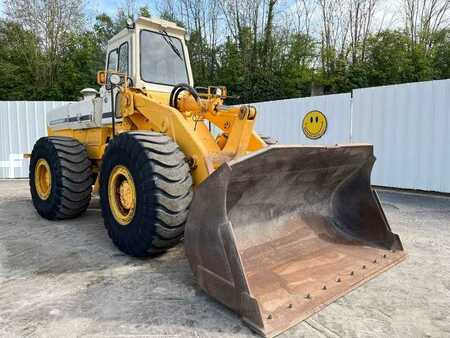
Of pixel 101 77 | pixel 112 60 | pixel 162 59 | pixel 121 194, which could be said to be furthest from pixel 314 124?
pixel 121 194

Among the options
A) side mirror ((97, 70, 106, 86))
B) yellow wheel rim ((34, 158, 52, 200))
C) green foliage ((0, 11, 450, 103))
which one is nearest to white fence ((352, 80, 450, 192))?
side mirror ((97, 70, 106, 86))

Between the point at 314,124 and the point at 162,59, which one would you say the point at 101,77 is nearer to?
the point at 162,59

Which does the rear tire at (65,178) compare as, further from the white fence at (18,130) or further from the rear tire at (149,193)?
the white fence at (18,130)

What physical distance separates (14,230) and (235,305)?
363cm

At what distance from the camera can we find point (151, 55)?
4500mm

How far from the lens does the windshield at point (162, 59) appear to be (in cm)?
442

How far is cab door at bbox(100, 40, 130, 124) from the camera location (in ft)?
14.4

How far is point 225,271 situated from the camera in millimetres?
2289

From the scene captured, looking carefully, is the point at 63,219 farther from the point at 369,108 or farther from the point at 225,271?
the point at 369,108

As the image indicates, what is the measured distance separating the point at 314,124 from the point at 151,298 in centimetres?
682

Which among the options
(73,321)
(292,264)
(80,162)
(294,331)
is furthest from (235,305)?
(80,162)

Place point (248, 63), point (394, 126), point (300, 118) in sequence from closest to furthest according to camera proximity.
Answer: point (394, 126) → point (300, 118) → point (248, 63)

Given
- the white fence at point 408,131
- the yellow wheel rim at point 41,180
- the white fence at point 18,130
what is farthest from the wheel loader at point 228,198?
the white fence at point 18,130

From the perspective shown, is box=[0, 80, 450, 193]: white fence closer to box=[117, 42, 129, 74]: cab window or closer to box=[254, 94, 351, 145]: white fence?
box=[254, 94, 351, 145]: white fence
